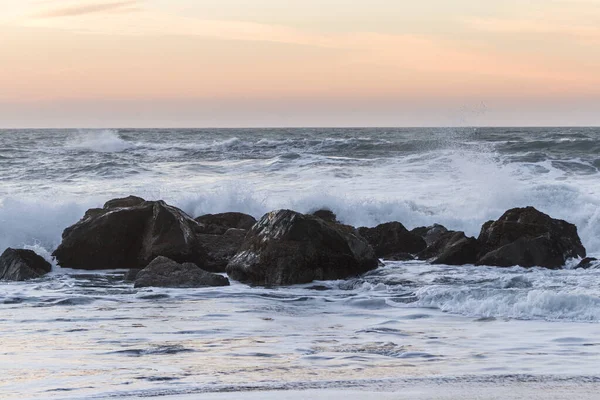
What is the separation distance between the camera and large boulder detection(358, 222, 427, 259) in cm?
1352

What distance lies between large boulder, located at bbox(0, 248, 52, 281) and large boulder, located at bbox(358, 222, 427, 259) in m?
5.07

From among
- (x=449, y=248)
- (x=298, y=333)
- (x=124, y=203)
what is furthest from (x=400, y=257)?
(x=298, y=333)

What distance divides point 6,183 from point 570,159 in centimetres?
1815

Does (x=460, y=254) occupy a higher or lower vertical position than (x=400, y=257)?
higher

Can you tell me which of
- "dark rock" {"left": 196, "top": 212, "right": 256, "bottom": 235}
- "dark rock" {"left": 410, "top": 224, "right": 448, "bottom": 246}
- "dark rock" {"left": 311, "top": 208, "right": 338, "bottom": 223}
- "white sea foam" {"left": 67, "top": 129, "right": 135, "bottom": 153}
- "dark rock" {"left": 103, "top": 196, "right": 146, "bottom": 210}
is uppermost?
"white sea foam" {"left": 67, "top": 129, "right": 135, "bottom": 153}

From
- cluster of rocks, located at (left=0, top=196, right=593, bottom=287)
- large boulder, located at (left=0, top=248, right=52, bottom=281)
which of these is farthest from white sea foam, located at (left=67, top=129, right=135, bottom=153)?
large boulder, located at (left=0, top=248, right=52, bottom=281)

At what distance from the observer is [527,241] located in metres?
11.8

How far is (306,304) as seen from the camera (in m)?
9.36

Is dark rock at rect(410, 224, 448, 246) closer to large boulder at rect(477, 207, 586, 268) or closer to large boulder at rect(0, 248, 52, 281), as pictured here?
large boulder at rect(477, 207, 586, 268)

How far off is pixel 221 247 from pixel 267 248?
1.73 metres

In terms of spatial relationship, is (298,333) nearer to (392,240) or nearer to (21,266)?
(21,266)

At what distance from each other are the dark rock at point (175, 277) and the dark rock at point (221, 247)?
1249 mm

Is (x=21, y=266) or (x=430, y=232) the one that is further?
(x=430, y=232)

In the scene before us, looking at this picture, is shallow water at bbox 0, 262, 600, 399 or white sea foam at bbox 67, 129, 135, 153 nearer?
shallow water at bbox 0, 262, 600, 399
